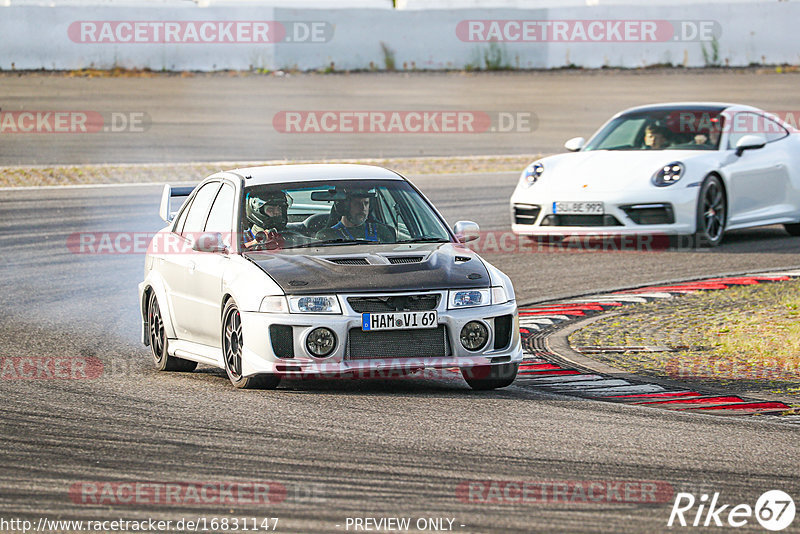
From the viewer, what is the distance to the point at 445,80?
116 feet

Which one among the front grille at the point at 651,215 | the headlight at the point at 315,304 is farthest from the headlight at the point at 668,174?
the headlight at the point at 315,304

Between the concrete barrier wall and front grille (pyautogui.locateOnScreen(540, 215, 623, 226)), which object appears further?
the concrete barrier wall

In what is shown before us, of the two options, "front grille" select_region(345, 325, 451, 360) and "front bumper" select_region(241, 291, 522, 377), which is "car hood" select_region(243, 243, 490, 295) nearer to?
"front bumper" select_region(241, 291, 522, 377)

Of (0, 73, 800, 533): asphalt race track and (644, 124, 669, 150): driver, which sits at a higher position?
(644, 124, 669, 150): driver

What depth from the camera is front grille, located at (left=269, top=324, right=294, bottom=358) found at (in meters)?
7.37

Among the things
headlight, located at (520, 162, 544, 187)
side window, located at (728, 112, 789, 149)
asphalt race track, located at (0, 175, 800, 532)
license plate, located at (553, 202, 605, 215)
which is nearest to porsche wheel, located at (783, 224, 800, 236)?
side window, located at (728, 112, 789, 149)

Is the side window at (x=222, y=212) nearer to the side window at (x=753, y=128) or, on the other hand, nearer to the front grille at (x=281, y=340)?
the front grille at (x=281, y=340)

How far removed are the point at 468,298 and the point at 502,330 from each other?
0.89 feet

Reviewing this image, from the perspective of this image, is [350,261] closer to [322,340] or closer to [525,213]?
[322,340]

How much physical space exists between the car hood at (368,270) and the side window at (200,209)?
3.44 feet

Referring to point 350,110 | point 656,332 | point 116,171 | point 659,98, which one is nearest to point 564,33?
point 659,98

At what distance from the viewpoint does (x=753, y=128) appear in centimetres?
1504

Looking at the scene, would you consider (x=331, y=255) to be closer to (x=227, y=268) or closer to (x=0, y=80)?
(x=227, y=268)

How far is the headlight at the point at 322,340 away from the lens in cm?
732
